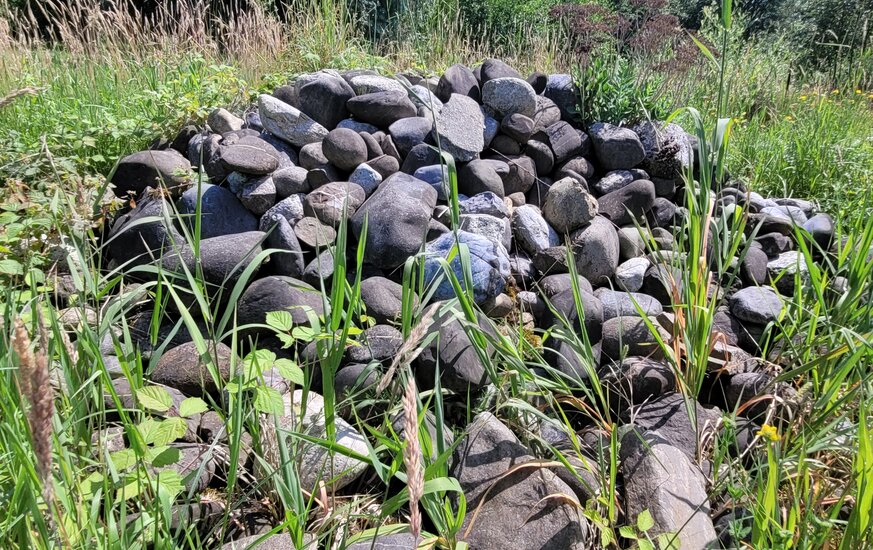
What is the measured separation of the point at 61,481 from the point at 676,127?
401 centimetres

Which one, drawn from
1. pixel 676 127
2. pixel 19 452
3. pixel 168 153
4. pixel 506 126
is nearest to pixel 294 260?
pixel 168 153

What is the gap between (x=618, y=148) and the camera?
13.7 feet

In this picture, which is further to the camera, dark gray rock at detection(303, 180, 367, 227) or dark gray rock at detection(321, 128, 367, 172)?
dark gray rock at detection(321, 128, 367, 172)

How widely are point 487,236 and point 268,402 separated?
197 centimetres

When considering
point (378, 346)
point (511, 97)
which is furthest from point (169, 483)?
point (511, 97)

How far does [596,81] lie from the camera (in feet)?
14.1

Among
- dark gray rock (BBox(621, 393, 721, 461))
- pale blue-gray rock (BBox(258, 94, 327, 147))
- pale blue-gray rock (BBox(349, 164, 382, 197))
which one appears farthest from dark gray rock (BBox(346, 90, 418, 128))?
dark gray rock (BBox(621, 393, 721, 461))

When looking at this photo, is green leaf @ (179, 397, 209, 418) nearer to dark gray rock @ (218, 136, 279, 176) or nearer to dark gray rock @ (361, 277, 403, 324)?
dark gray rock @ (361, 277, 403, 324)

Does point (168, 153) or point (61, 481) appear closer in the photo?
point (61, 481)

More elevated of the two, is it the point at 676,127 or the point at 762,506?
the point at 676,127

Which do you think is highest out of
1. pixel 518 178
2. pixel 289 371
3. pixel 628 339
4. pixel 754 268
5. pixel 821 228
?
pixel 289 371

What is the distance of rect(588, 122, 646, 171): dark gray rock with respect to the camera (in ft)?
13.6

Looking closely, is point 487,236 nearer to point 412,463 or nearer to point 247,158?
point 247,158

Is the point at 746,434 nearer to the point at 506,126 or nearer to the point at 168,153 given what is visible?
the point at 506,126
